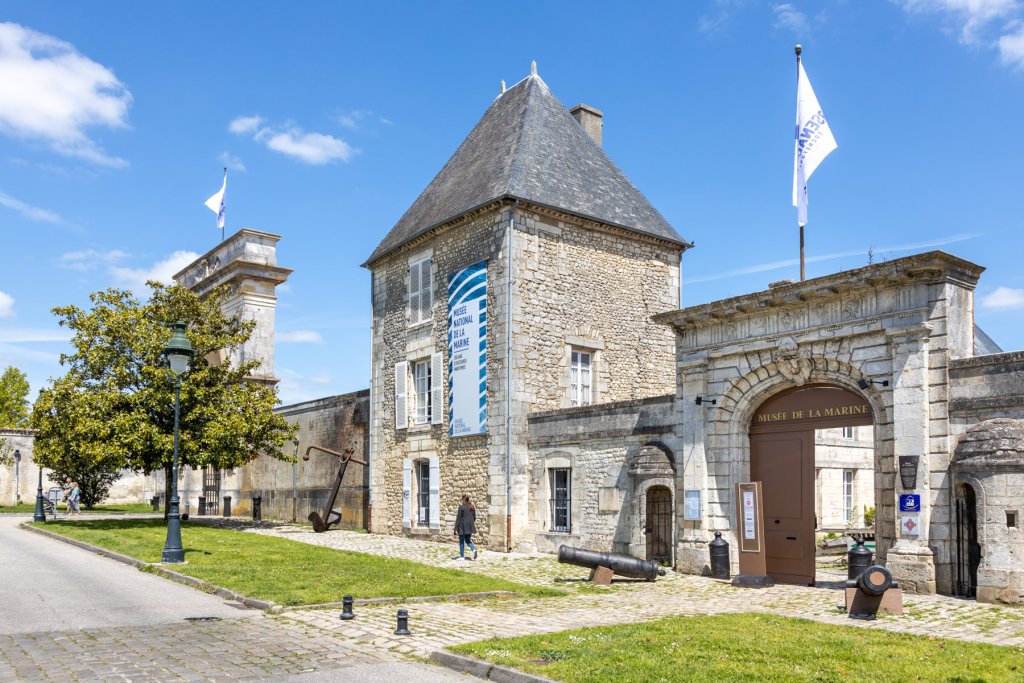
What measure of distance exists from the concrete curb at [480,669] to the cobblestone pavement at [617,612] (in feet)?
1.08

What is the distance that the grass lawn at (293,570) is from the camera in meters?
10.9

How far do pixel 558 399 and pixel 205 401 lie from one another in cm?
903

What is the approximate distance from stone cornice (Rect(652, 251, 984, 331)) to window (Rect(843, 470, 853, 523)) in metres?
10.4

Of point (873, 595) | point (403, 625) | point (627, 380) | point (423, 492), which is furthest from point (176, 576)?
point (627, 380)

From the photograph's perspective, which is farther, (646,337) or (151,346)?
(151,346)

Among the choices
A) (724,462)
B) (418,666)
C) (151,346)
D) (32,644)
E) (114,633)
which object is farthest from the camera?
(151,346)

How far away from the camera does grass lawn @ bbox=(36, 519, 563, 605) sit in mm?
10902

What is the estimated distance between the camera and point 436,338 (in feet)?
67.4

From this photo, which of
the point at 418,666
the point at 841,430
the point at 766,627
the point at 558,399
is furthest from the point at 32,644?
the point at 841,430

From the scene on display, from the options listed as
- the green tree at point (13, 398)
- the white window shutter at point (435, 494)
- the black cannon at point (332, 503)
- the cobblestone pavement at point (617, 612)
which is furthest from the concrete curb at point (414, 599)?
the green tree at point (13, 398)

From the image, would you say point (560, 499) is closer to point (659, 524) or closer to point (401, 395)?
point (659, 524)

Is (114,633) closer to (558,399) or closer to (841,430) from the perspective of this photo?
(558,399)

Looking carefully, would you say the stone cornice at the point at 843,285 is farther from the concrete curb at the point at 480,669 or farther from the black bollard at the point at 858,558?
the concrete curb at the point at 480,669

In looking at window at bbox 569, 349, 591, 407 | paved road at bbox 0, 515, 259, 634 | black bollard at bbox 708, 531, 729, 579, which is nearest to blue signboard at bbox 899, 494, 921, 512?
black bollard at bbox 708, 531, 729, 579
